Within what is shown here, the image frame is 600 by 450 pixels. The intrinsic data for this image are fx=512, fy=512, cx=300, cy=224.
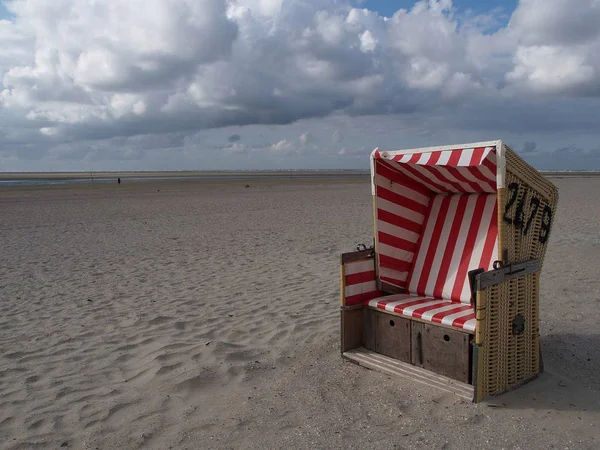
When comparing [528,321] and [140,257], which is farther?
[140,257]

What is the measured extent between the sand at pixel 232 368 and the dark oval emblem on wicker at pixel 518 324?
0.48 meters

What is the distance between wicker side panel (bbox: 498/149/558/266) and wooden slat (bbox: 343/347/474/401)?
1058 millimetres

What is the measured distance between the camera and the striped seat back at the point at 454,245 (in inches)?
188

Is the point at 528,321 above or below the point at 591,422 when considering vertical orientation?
above

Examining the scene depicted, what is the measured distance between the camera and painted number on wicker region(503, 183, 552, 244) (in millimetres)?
3850

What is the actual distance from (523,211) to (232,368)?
279 cm

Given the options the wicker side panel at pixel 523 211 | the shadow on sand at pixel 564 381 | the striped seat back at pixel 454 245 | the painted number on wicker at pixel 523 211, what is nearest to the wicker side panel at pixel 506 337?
the shadow on sand at pixel 564 381

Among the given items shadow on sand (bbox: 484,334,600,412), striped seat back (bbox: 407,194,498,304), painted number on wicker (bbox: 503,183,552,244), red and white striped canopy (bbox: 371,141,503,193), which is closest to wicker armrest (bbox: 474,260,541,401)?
shadow on sand (bbox: 484,334,600,412)

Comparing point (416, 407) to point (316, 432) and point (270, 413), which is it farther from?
point (270, 413)

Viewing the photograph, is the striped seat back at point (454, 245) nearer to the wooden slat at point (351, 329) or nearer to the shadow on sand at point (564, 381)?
the wooden slat at point (351, 329)

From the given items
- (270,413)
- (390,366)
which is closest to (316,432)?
(270,413)

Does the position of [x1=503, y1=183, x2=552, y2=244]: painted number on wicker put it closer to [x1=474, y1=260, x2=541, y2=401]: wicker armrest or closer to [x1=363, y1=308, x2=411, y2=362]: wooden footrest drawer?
[x1=474, y1=260, x2=541, y2=401]: wicker armrest

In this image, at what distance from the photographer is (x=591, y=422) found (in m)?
3.55

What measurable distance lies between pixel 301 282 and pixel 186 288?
Answer: 1.69 meters
